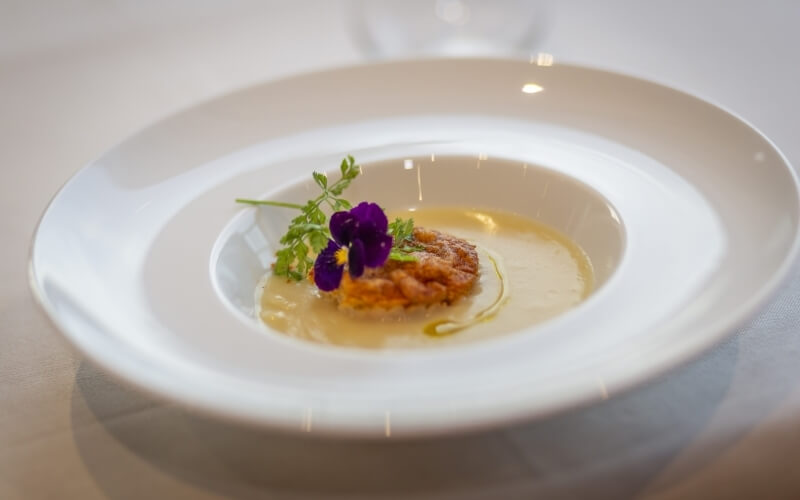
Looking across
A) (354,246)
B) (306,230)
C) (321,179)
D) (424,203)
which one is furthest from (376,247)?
(424,203)

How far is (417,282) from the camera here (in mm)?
1270

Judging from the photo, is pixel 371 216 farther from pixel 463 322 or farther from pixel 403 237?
pixel 463 322

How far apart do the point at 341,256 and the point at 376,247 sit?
0.26 feet

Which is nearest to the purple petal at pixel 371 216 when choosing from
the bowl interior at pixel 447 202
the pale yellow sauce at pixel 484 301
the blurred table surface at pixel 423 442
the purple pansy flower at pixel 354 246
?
the purple pansy flower at pixel 354 246

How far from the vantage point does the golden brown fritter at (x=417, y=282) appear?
125 cm

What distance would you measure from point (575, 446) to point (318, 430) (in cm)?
32

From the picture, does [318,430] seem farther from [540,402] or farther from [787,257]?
[787,257]

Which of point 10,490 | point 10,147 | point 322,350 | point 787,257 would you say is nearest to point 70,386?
point 10,490

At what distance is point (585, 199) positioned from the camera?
148 cm

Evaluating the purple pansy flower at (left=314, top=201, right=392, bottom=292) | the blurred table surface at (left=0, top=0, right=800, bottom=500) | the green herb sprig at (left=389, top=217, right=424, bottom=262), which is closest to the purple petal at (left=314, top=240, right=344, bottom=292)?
the purple pansy flower at (left=314, top=201, right=392, bottom=292)

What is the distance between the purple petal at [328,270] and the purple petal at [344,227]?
2cm

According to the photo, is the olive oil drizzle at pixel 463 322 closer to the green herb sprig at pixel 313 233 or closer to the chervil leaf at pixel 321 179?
the green herb sprig at pixel 313 233

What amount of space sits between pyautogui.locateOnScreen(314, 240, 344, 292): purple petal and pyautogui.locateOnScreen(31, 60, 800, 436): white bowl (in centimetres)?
15

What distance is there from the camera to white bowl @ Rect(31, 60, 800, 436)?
0.87 m
